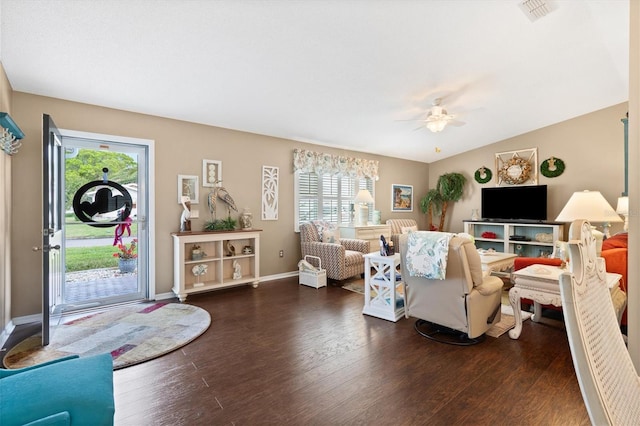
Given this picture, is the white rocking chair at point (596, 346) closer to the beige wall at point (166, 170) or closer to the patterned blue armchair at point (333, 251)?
the patterned blue armchair at point (333, 251)

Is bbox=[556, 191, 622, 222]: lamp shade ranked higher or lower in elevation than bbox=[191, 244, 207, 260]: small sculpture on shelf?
higher

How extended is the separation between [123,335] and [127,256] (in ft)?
5.06

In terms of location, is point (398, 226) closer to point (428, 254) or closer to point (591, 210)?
point (591, 210)

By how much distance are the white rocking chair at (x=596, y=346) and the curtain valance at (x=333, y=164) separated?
15.9ft

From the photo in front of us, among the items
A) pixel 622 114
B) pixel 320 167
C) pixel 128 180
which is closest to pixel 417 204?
pixel 320 167

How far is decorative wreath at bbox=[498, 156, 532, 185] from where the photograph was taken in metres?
6.36

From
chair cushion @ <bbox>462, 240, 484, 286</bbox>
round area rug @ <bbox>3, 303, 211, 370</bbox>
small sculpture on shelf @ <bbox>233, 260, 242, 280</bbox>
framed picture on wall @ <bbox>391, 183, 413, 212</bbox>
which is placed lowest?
round area rug @ <bbox>3, 303, 211, 370</bbox>

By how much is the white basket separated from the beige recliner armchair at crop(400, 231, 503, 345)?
2.00 m

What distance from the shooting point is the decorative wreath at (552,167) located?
5.93m

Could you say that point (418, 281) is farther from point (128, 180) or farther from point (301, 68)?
point (128, 180)

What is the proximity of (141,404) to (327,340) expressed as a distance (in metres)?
1.54

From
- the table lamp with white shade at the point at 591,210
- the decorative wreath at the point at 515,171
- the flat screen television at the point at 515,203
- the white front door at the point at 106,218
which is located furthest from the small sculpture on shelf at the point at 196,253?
the decorative wreath at the point at 515,171

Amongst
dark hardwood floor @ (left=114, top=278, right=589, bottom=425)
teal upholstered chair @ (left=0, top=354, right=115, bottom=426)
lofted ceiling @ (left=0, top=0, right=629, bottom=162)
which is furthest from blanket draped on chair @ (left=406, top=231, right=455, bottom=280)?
teal upholstered chair @ (left=0, top=354, right=115, bottom=426)

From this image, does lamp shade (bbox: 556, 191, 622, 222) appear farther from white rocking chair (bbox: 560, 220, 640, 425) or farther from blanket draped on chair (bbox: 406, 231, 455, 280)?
white rocking chair (bbox: 560, 220, 640, 425)
